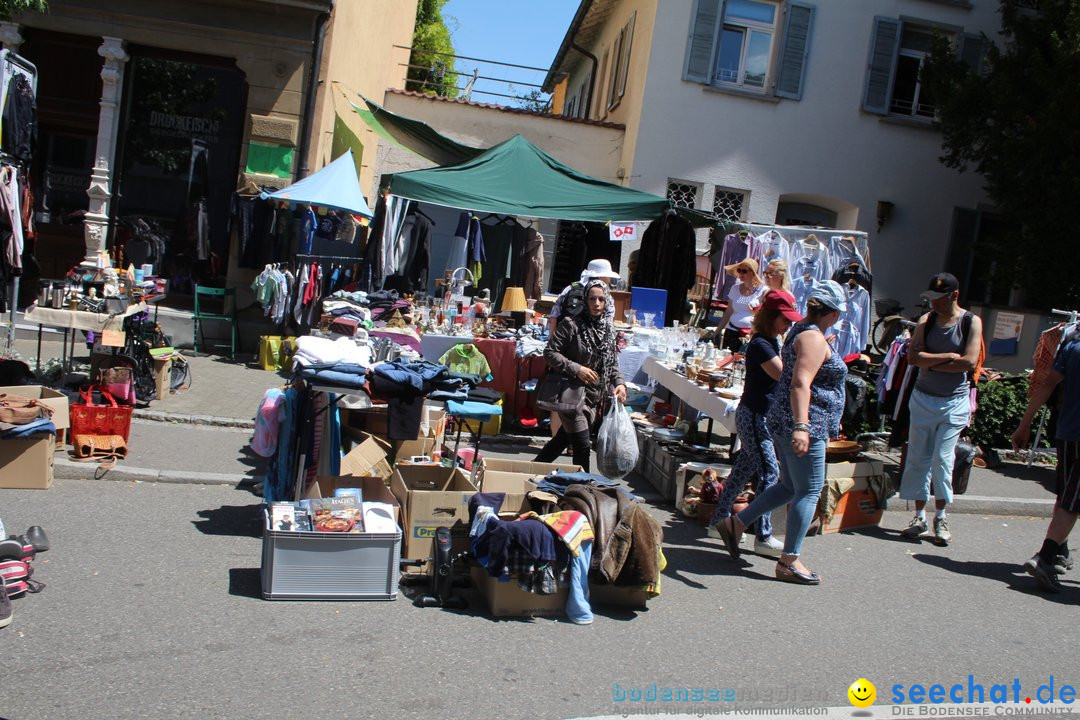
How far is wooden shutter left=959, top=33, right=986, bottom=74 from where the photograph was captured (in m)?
17.2

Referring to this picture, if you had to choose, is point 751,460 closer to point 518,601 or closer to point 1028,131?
point 518,601

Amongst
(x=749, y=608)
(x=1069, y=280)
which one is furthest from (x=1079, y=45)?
(x=749, y=608)

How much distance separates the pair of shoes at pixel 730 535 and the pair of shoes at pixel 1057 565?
2.00 m

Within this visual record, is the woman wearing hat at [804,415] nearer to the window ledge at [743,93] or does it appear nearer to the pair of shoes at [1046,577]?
the pair of shoes at [1046,577]

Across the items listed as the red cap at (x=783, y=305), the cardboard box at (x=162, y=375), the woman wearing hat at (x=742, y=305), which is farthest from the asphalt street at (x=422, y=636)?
the woman wearing hat at (x=742, y=305)

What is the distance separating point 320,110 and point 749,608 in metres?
9.26

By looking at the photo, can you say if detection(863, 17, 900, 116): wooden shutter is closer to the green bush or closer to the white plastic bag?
the green bush

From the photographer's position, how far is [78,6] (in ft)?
38.2

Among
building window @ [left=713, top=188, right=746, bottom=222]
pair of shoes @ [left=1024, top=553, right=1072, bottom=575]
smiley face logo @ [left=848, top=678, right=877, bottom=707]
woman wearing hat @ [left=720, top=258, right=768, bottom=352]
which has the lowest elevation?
smiley face logo @ [left=848, top=678, right=877, bottom=707]

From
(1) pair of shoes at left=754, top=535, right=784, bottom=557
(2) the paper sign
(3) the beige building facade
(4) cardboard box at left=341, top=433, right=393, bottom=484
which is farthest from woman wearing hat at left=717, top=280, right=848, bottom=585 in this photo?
(3) the beige building facade

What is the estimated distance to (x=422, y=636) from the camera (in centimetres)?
455

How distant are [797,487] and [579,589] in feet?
5.48

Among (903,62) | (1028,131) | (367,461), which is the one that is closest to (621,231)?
(367,461)

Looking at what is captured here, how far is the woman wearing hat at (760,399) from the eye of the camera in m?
5.96
